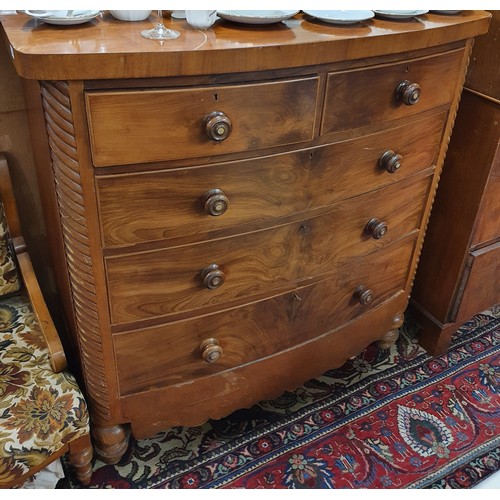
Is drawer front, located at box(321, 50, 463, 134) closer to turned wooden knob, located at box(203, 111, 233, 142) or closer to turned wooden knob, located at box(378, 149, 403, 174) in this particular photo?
turned wooden knob, located at box(378, 149, 403, 174)

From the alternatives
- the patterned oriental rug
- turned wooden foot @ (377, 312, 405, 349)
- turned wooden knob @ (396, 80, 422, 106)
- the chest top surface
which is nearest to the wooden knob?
the chest top surface

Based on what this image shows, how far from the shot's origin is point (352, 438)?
1.57 meters

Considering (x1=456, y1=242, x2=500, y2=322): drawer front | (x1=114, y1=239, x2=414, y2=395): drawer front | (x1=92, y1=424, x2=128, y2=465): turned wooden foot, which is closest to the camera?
(x1=114, y1=239, x2=414, y2=395): drawer front

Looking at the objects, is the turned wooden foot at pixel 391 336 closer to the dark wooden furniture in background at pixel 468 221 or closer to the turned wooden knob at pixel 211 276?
the dark wooden furniture in background at pixel 468 221

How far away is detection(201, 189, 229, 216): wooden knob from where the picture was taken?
1072 millimetres

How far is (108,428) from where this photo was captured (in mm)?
1350

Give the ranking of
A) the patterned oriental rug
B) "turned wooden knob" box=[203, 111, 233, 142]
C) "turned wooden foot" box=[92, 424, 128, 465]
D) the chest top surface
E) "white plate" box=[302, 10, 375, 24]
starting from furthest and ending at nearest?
1. the patterned oriental rug
2. "turned wooden foot" box=[92, 424, 128, 465]
3. "white plate" box=[302, 10, 375, 24]
4. "turned wooden knob" box=[203, 111, 233, 142]
5. the chest top surface

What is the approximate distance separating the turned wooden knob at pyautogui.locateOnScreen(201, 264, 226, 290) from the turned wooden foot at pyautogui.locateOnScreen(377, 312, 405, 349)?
752mm

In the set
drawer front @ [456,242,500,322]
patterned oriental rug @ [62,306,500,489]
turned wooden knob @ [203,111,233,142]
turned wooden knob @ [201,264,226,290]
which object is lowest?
patterned oriental rug @ [62,306,500,489]

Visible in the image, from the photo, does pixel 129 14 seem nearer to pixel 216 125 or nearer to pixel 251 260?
pixel 216 125

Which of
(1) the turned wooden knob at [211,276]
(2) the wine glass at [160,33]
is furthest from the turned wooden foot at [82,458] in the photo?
(2) the wine glass at [160,33]

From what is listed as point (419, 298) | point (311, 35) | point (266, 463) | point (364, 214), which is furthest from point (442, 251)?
point (311, 35)

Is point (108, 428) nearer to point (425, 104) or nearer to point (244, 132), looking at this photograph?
point (244, 132)

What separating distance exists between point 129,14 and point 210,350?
0.71m
